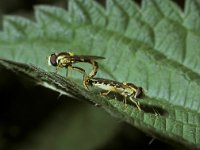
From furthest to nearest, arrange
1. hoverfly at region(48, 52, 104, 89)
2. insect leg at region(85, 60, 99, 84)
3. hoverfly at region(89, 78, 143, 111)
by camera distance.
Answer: hoverfly at region(48, 52, 104, 89) → insect leg at region(85, 60, 99, 84) → hoverfly at region(89, 78, 143, 111)

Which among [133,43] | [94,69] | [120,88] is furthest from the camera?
[133,43]

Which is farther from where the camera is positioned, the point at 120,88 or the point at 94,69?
the point at 94,69

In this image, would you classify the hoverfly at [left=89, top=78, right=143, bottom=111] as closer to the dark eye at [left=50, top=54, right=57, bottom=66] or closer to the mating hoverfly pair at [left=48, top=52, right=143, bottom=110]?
the mating hoverfly pair at [left=48, top=52, right=143, bottom=110]

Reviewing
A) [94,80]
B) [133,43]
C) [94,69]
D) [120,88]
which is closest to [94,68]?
[94,69]

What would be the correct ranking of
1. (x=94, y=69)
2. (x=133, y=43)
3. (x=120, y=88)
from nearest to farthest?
1. (x=120, y=88)
2. (x=94, y=69)
3. (x=133, y=43)

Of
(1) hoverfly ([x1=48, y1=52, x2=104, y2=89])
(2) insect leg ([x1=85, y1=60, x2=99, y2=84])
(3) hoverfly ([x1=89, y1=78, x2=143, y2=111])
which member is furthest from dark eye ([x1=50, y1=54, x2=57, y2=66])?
(3) hoverfly ([x1=89, y1=78, x2=143, y2=111])

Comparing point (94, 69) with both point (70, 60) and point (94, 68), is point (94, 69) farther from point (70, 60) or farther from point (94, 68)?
point (70, 60)
